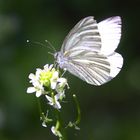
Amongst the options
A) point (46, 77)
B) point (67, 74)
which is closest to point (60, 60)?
point (46, 77)

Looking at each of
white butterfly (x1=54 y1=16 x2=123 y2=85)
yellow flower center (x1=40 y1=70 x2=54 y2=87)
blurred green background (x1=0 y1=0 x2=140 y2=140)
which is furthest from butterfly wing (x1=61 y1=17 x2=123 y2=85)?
blurred green background (x1=0 y1=0 x2=140 y2=140)

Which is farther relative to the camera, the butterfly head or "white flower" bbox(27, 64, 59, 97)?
the butterfly head

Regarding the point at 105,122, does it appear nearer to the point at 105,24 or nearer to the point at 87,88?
the point at 87,88

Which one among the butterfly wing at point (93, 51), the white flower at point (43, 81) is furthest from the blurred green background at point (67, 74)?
the white flower at point (43, 81)

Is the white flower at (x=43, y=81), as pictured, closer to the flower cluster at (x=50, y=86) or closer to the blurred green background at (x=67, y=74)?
the flower cluster at (x=50, y=86)

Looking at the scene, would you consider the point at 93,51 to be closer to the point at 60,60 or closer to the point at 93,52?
the point at 93,52

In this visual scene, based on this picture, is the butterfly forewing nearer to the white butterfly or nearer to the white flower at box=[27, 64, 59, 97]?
the white butterfly
